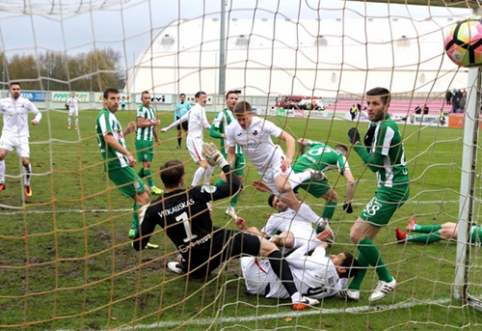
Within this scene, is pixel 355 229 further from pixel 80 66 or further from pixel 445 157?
pixel 445 157

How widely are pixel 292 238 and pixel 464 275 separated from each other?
1.49m

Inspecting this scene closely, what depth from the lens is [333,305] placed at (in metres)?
4.40

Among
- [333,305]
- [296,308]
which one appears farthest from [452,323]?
[296,308]

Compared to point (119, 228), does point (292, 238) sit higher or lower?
higher

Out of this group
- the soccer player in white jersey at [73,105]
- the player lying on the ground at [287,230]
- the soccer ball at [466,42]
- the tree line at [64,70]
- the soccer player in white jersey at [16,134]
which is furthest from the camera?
the soccer player in white jersey at [16,134]

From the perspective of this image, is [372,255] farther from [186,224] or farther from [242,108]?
[242,108]

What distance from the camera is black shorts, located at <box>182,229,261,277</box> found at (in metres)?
4.52

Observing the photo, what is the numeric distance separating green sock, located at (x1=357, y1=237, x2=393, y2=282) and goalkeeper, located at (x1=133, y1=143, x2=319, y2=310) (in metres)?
0.58

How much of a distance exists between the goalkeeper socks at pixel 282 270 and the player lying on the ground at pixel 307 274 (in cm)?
6

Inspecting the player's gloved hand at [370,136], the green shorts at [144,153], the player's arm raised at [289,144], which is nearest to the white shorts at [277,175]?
the player's arm raised at [289,144]

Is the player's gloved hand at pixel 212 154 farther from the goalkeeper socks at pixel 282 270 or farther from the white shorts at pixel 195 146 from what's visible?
the white shorts at pixel 195 146

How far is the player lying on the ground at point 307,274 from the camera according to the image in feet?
14.7

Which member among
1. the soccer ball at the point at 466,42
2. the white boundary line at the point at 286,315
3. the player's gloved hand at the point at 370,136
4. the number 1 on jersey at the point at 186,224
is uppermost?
the soccer ball at the point at 466,42

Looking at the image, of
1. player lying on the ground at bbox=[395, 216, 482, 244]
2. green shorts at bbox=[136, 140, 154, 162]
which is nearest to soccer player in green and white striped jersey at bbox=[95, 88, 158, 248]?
green shorts at bbox=[136, 140, 154, 162]
